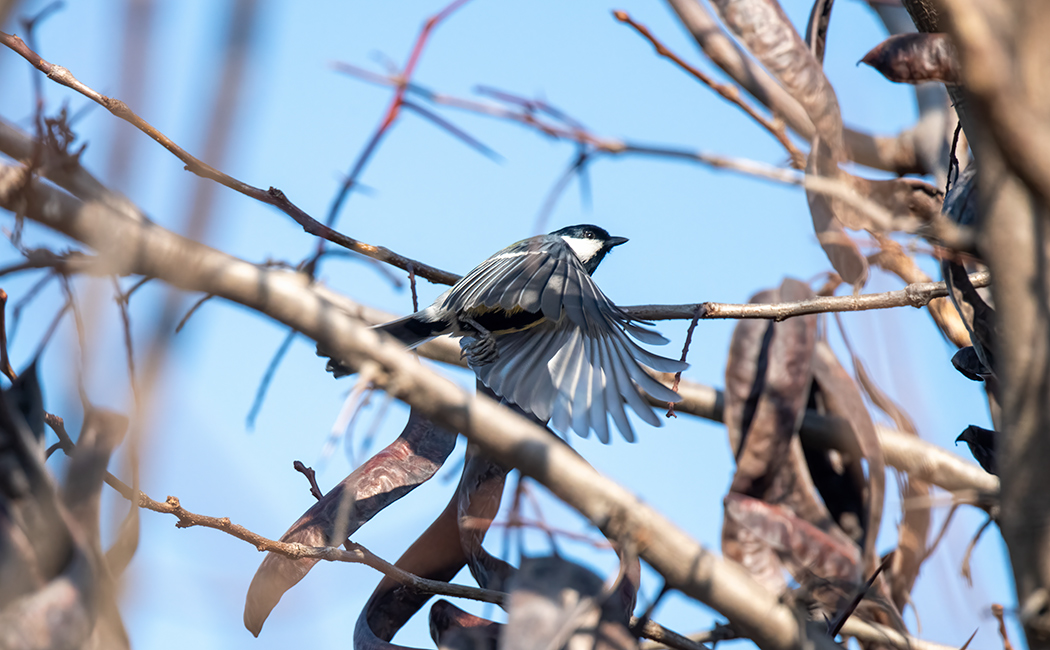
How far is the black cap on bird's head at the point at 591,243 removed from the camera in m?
3.80

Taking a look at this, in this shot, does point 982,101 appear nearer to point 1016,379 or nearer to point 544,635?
point 1016,379

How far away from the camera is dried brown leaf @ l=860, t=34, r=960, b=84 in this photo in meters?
1.32

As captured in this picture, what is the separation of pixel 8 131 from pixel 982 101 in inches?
41.1

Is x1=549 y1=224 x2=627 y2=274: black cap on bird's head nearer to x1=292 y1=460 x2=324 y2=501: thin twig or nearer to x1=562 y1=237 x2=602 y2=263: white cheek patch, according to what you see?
x1=562 y1=237 x2=602 y2=263: white cheek patch

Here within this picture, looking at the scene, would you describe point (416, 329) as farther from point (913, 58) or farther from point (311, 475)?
point (913, 58)

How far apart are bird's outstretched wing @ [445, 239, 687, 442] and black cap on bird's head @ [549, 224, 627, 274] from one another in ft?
3.73

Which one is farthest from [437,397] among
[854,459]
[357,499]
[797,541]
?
[854,459]

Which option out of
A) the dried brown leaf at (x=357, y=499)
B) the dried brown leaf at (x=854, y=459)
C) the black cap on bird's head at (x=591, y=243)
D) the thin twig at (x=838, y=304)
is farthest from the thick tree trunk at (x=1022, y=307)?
the black cap on bird's head at (x=591, y=243)

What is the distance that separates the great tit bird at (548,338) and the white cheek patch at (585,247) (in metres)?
1.10

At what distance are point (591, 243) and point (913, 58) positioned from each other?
2.56 meters

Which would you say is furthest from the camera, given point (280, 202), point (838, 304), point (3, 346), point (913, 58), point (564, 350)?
point (564, 350)

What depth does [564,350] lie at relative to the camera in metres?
2.44

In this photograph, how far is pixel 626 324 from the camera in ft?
7.06

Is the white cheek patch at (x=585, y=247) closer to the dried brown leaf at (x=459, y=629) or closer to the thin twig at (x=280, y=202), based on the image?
the thin twig at (x=280, y=202)
